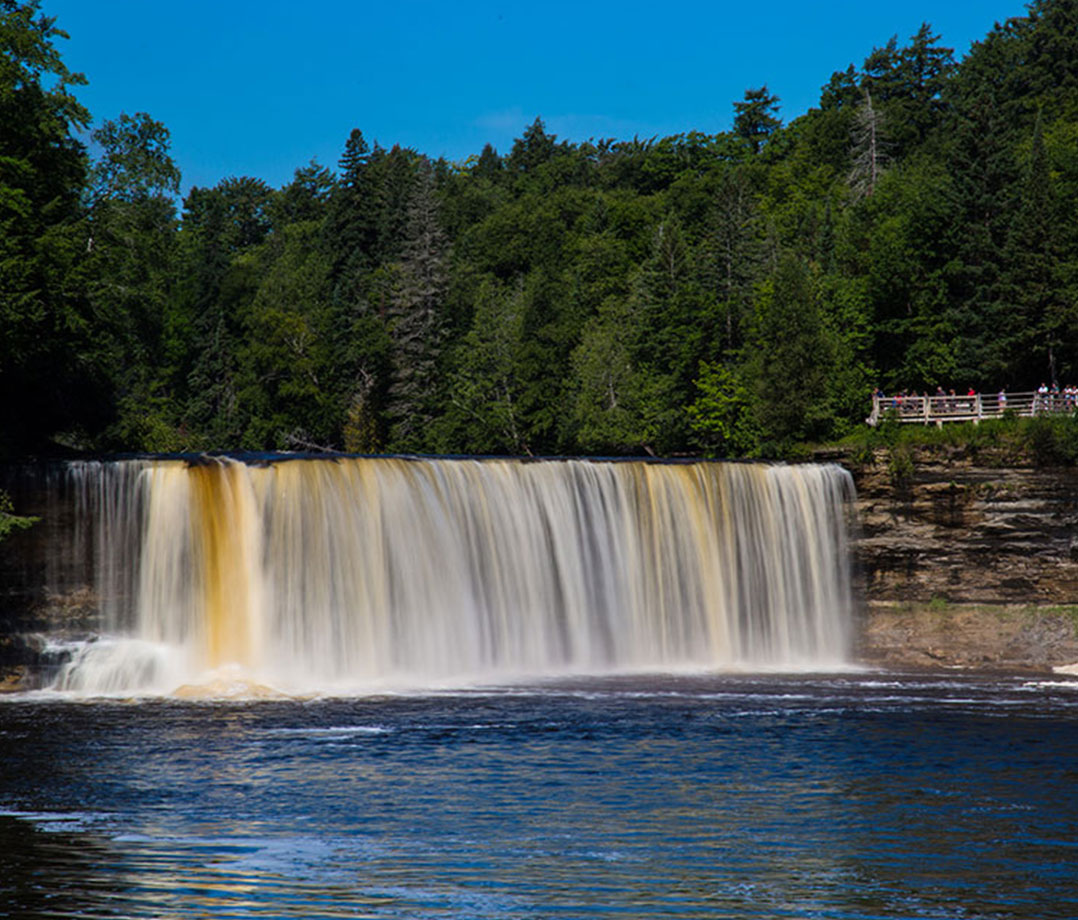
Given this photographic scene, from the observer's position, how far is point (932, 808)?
66.8 feet

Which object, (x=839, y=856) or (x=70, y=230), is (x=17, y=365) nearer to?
(x=70, y=230)

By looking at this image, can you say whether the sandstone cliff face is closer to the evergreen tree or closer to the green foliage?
the green foliage

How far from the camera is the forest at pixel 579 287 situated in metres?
46.4

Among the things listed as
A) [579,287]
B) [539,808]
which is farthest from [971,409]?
[579,287]

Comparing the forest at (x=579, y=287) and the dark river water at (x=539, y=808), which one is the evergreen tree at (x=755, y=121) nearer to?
the forest at (x=579, y=287)

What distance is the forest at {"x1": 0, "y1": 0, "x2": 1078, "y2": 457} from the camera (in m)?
46.4

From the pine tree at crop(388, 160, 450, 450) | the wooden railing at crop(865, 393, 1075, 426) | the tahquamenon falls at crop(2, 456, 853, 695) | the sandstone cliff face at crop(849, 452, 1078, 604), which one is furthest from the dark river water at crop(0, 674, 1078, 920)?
the pine tree at crop(388, 160, 450, 450)

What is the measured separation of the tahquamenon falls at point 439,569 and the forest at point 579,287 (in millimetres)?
6961

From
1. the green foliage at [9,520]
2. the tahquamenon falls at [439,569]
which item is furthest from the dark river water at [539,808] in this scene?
the green foliage at [9,520]

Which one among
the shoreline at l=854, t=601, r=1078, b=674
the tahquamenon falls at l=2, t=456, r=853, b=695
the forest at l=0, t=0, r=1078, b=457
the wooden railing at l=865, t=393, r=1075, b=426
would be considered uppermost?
the forest at l=0, t=0, r=1078, b=457

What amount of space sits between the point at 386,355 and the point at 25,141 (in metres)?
53.6

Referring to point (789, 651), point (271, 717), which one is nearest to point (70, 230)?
point (271, 717)

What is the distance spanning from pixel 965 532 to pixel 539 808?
28.1 metres

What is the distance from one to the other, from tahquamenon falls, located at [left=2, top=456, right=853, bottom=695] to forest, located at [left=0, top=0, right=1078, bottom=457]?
6961 mm
